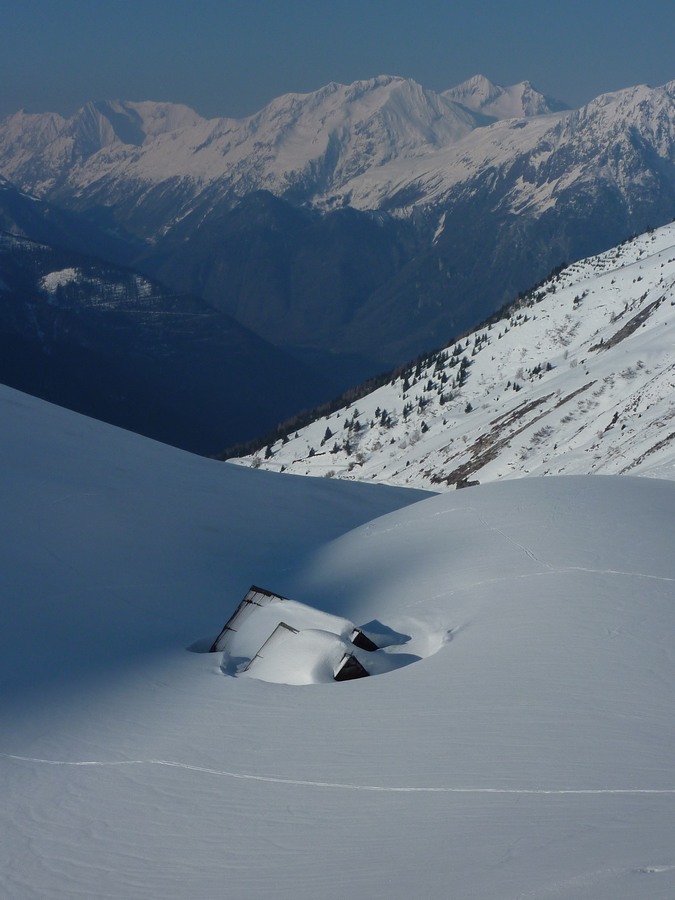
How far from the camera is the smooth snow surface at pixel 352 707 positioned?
25.1ft

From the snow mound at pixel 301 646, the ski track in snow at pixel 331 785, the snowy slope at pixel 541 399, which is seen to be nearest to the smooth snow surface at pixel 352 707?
the ski track in snow at pixel 331 785

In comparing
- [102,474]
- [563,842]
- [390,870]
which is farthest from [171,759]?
[102,474]

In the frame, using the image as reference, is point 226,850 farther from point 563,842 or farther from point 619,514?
point 619,514

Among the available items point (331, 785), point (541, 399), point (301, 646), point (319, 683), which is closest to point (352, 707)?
point (319, 683)

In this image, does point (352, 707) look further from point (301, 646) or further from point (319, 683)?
point (301, 646)

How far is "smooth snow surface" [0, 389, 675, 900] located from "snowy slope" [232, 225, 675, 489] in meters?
24.1

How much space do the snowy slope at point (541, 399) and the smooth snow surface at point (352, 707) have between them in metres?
24.1

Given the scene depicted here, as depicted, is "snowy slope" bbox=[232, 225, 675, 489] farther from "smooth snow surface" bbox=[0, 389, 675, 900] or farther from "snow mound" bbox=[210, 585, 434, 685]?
"snow mound" bbox=[210, 585, 434, 685]

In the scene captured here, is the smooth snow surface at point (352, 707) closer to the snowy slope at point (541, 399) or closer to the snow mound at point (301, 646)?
the snow mound at point (301, 646)

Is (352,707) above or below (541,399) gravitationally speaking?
above

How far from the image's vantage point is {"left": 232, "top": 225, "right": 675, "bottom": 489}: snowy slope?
246 feet

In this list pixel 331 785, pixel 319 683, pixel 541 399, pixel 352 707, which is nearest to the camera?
pixel 331 785

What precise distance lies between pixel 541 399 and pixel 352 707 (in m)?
93.8

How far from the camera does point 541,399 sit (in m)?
102
